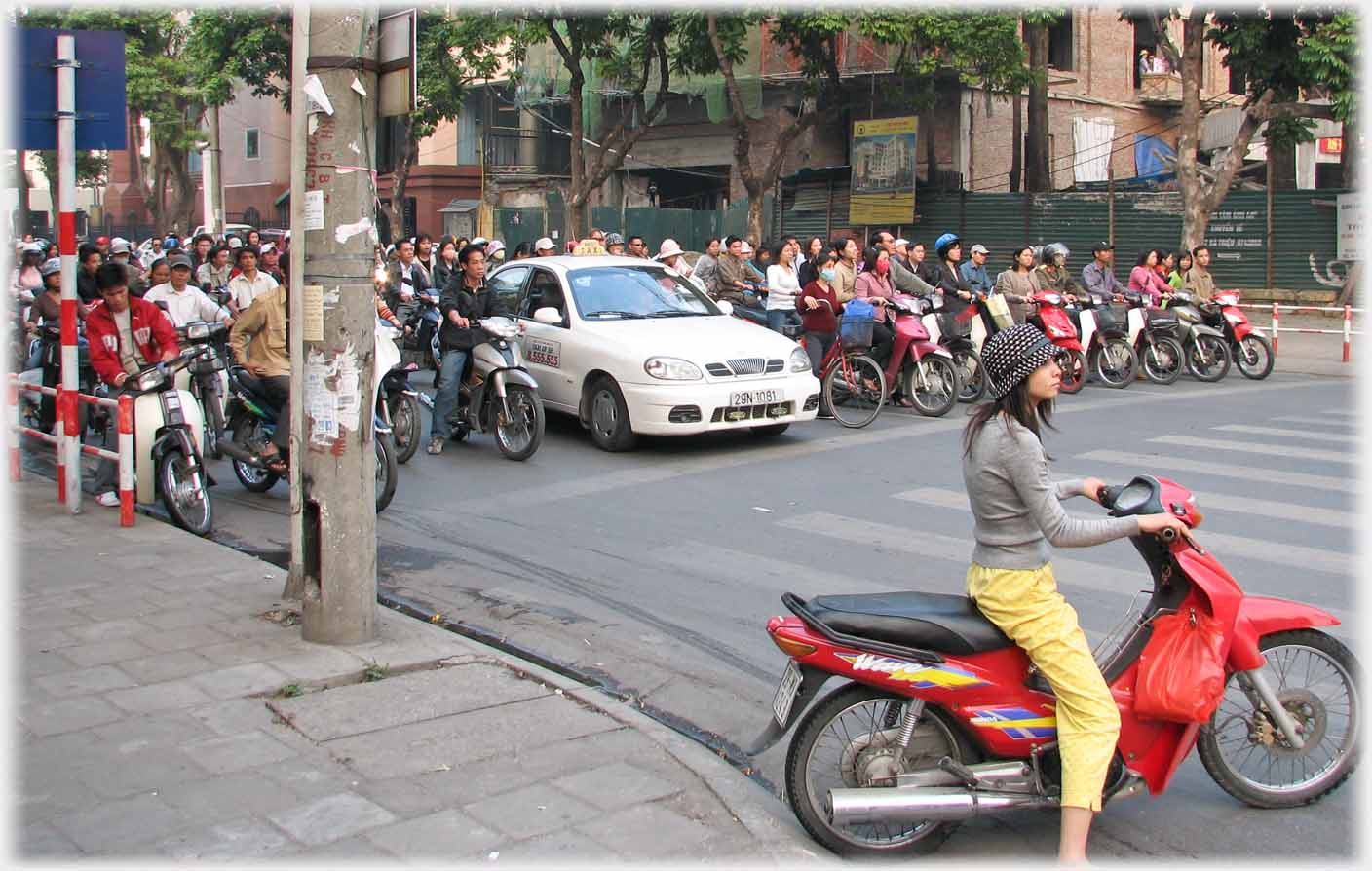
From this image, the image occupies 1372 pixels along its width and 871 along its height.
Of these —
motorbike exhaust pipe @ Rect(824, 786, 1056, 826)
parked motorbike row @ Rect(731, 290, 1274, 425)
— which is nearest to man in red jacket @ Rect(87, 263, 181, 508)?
parked motorbike row @ Rect(731, 290, 1274, 425)

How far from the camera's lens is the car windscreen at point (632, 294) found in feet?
41.4

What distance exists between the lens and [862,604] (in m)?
4.43

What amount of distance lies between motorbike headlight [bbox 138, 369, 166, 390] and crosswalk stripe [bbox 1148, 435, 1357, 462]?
26.4 ft

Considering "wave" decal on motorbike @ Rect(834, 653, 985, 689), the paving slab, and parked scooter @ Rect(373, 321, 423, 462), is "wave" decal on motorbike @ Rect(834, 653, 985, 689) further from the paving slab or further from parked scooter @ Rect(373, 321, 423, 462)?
parked scooter @ Rect(373, 321, 423, 462)

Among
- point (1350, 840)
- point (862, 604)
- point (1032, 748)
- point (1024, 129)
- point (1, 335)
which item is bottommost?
point (1350, 840)

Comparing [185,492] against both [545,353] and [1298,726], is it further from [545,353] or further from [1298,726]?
[1298,726]

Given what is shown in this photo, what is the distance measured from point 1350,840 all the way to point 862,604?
1741 mm

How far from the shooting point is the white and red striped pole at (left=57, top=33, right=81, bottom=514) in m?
8.92

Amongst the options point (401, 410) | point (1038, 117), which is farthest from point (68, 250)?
point (1038, 117)

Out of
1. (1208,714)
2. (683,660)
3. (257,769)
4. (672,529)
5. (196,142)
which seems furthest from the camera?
(196,142)

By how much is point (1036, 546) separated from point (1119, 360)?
12.7 meters

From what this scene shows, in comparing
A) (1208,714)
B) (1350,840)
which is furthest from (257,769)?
(1350,840)

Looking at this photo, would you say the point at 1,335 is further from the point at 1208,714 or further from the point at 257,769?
the point at 1208,714

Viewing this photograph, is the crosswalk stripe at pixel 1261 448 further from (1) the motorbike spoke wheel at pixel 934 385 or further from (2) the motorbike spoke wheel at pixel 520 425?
(2) the motorbike spoke wheel at pixel 520 425
